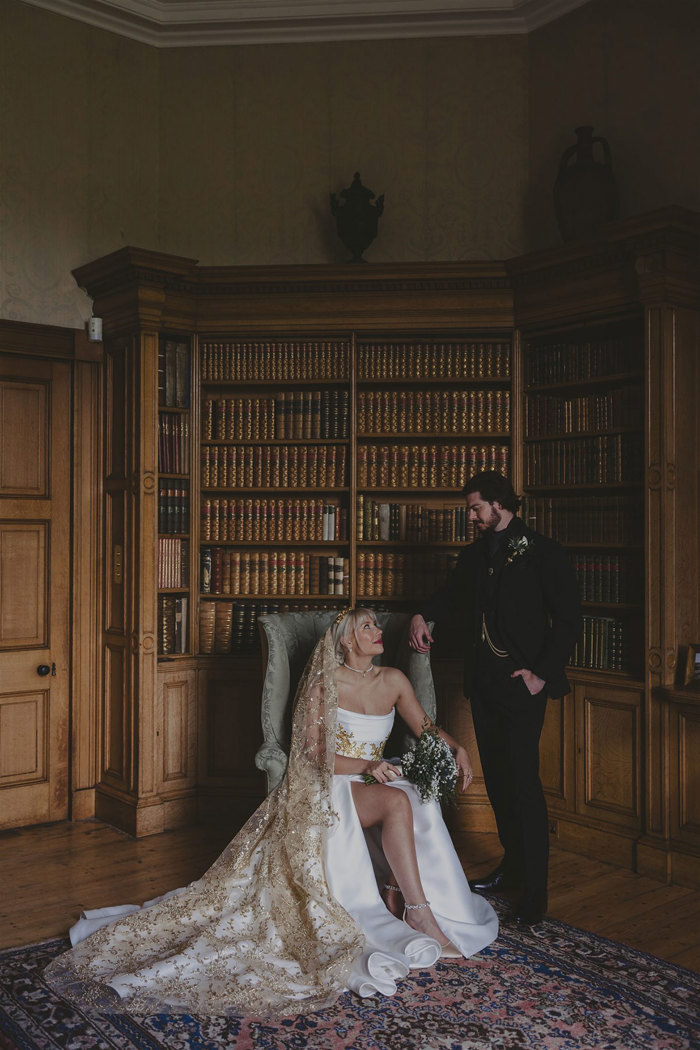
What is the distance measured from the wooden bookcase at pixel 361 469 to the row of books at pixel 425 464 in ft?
0.04

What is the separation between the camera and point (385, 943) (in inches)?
128

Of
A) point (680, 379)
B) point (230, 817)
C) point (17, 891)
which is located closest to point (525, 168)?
point (680, 379)

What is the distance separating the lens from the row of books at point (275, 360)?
5.03 meters

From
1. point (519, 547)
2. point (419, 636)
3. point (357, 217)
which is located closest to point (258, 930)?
point (419, 636)

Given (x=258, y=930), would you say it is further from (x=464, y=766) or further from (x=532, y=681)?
(x=532, y=681)

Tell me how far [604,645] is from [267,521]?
1836 millimetres

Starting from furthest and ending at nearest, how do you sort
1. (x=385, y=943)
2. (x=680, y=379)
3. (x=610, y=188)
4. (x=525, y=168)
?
(x=525, y=168) → (x=610, y=188) → (x=680, y=379) → (x=385, y=943)

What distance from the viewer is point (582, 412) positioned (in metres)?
4.66

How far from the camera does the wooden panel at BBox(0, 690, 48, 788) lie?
4.82 m

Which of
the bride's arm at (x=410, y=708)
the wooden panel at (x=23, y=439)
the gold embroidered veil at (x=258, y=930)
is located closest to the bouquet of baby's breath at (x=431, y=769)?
the bride's arm at (x=410, y=708)

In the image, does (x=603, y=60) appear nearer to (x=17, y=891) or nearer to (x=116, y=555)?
(x=116, y=555)

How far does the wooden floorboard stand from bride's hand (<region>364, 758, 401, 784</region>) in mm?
915

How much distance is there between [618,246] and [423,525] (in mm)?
1662

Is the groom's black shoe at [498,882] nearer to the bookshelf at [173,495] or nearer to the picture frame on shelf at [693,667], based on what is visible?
the picture frame on shelf at [693,667]
